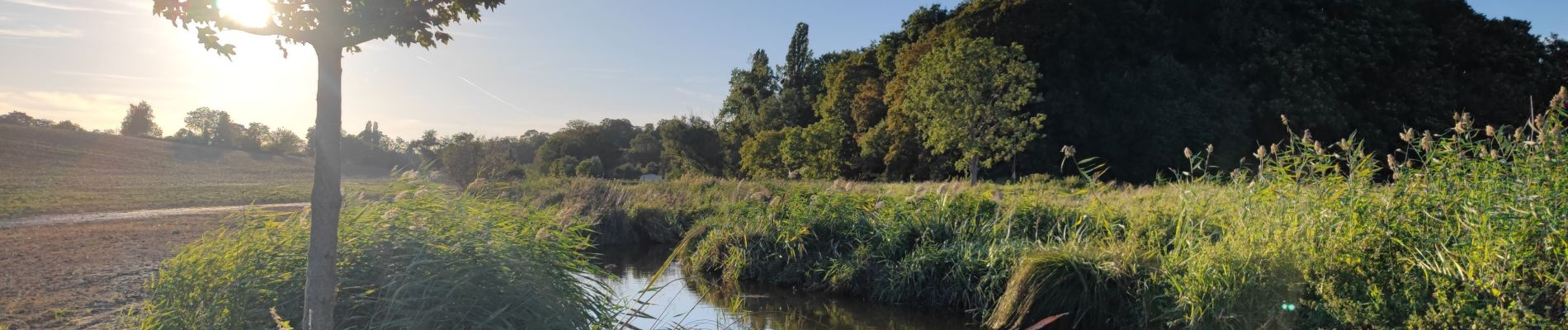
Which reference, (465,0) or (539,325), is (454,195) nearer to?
(539,325)

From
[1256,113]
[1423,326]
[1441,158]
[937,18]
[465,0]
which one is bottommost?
[1423,326]

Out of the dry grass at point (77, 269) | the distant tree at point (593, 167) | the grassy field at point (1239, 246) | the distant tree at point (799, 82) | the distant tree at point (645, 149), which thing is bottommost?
the dry grass at point (77, 269)

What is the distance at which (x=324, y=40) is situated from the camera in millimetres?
2676

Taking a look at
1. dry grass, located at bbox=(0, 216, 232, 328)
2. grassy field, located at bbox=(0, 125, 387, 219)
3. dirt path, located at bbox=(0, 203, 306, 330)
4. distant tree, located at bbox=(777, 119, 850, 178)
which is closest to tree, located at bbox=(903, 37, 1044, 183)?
distant tree, located at bbox=(777, 119, 850, 178)

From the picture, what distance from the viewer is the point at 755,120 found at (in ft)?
141

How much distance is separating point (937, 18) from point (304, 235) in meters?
31.9

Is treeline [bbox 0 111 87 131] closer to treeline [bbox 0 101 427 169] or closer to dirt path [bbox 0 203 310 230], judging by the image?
treeline [bbox 0 101 427 169]

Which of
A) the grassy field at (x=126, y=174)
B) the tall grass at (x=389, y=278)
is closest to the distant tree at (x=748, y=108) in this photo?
the grassy field at (x=126, y=174)

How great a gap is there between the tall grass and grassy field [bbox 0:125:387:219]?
9.31 meters

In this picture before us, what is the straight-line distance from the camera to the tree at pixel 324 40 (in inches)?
102

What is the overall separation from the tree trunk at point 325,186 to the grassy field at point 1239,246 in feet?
14.3

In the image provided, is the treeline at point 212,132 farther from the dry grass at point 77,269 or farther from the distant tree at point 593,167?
the dry grass at point 77,269

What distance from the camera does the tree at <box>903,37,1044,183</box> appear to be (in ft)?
89.8

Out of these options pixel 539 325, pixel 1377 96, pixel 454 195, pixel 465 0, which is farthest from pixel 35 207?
pixel 1377 96
